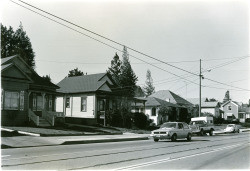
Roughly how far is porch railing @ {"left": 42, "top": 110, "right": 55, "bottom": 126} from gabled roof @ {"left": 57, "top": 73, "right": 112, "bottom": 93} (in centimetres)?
930

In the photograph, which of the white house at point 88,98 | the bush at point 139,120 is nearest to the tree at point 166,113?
the white house at point 88,98

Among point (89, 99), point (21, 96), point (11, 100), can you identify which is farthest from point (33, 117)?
point (89, 99)

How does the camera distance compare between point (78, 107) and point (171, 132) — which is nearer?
point (171, 132)

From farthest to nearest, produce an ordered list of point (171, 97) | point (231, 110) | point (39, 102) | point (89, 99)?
point (231, 110) < point (171, 97) < point (89, 99) < point (39, 102)

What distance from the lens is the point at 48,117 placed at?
32719mm

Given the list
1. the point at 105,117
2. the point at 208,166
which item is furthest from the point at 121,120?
the point at 208,166

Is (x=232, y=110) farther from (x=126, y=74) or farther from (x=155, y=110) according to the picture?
(x=155, y=110)

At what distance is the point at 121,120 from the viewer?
129 ft

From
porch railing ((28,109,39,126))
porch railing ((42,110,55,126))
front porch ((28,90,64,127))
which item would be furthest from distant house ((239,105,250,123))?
porch railing ((28,109,39,126))

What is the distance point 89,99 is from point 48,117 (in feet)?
32.2

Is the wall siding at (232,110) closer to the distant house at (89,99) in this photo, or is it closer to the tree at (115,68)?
the tree at (115,68)

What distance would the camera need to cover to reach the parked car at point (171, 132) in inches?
964

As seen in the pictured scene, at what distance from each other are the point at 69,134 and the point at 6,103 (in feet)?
22.5

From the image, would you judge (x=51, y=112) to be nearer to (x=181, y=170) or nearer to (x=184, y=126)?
(x=184, y=126)
